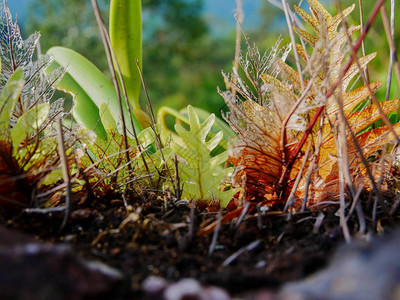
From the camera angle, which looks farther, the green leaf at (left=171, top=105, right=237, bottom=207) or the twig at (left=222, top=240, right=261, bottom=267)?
the green leaf at (left=171, top=105, right=237, bottom=207)

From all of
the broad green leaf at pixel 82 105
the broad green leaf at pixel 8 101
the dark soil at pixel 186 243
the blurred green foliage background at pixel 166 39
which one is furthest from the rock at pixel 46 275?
the blurred green foliage background at pixel 166 39


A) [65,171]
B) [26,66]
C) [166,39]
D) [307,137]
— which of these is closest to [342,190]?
[307,137]

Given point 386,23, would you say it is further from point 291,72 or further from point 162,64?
point 162,64

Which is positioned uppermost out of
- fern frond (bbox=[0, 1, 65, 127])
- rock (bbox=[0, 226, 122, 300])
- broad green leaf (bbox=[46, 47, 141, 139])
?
broad green leaf (bbox=[46, 47, 141, 139])

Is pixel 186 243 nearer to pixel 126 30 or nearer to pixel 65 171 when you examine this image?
pixel 65 171

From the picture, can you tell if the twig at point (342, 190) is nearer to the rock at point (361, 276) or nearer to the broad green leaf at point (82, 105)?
the rock at point (361, 276)

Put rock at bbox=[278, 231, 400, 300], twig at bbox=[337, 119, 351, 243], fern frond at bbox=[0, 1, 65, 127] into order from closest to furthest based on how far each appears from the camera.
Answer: rock at bbox=[278, 231, 400, 300] < twig at bbox=[337, 119, 351, 243] < fern frond at bbox=[0, 1, 65, 127]

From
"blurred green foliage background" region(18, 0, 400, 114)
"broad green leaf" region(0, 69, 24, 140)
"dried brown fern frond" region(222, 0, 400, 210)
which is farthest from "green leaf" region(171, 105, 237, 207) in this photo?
"blurred green foliage background" region(18, 0, 400, 114)

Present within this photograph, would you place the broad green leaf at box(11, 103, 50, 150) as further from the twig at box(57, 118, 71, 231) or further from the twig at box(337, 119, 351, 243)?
the twig at box(337, 119, 351, 243)
